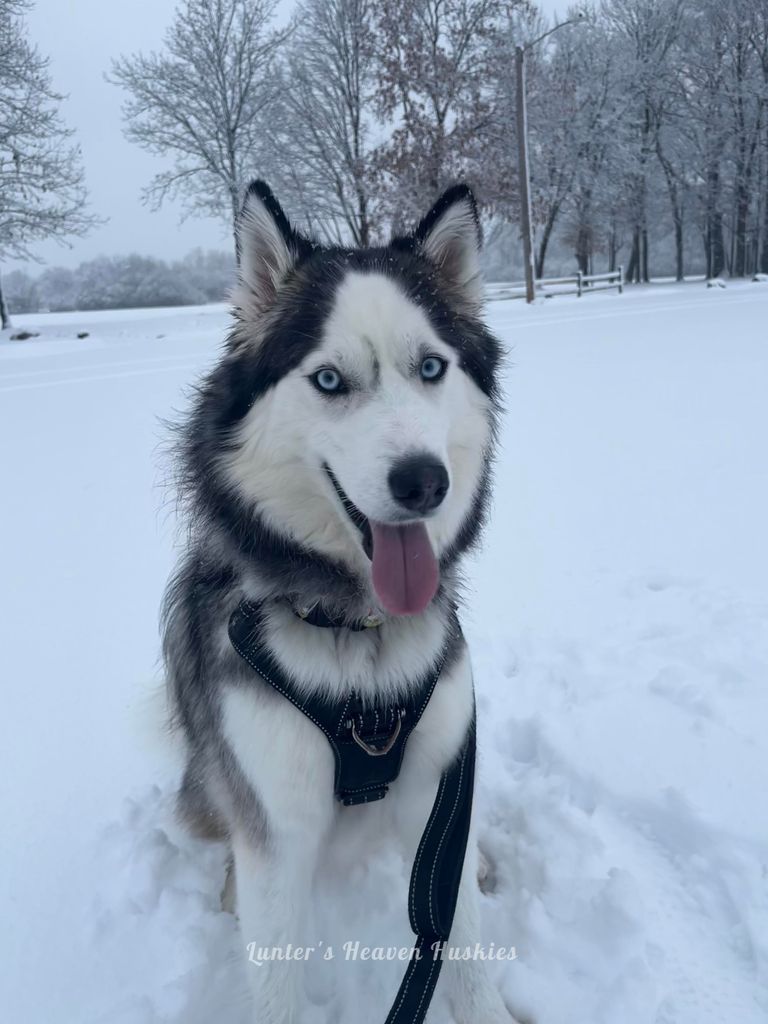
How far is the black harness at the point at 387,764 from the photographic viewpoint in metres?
1.51

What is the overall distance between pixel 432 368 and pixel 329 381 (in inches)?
10.7

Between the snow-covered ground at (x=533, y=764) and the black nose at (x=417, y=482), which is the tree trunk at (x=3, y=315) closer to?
the snow-covered ground at (x=533, y=764)

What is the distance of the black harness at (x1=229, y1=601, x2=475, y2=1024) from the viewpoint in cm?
151

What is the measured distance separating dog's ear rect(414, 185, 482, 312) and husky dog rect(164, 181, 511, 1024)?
0.08ft

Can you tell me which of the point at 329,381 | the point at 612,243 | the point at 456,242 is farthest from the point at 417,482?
the point at 612,243

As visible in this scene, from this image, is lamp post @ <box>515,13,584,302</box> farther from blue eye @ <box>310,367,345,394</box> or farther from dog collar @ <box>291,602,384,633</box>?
dog collar @ <box>291,602,384,633</box>

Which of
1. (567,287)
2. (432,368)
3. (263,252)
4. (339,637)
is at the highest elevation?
(567,287)

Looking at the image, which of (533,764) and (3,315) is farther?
(3,315)

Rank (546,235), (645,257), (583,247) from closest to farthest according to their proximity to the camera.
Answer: (546,235), (583,247), (645,257)

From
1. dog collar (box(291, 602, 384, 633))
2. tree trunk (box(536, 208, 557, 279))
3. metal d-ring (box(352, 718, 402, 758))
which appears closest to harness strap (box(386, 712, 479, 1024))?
metal d-ring (box(352, 718, 402, 758))

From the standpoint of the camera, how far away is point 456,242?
75.1 inches

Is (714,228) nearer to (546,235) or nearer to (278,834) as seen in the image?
(546,235)

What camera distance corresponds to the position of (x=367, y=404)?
153cm

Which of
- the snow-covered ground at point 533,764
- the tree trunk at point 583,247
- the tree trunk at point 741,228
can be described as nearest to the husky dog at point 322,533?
the snow-covered ground at point 533,764
